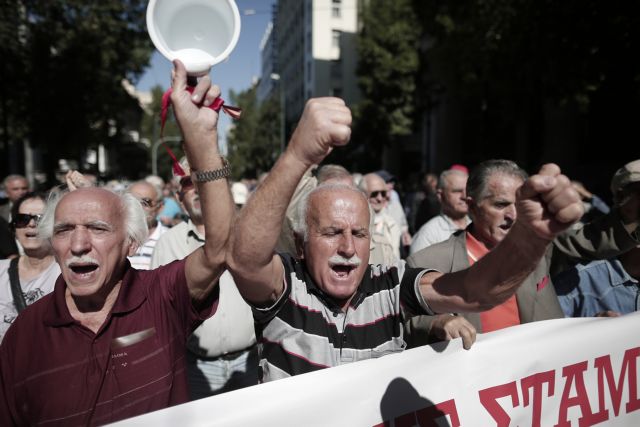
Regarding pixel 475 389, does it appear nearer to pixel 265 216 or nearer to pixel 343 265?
pixel 343 265

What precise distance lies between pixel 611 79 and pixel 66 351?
44.3ft

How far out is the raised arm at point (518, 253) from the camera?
1.37 metres

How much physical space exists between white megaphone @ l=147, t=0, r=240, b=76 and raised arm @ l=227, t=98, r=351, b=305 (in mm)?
361

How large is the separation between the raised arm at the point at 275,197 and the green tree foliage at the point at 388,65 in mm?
25479

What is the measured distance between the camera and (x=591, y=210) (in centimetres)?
636

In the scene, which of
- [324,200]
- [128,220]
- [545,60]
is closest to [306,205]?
[324,200]

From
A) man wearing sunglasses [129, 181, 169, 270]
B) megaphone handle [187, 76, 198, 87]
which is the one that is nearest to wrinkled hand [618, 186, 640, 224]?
megaphone handle [187, 76, 198, 87]

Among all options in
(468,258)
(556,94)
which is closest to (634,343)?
(468,258)

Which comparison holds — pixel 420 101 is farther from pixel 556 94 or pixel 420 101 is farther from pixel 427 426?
pixel 427 426

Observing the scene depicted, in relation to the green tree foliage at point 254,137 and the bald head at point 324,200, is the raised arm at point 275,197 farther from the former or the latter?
the green tree foliage at point 254,137

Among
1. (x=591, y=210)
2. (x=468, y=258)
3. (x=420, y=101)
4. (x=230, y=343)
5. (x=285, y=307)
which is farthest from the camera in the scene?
(x=420, y=101)

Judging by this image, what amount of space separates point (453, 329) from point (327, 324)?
51cm

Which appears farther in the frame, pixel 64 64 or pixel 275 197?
pixel 64 64

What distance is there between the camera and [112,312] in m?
1.90
